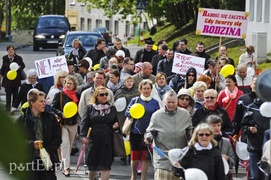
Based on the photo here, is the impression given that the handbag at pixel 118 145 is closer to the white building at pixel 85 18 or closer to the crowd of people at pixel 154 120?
the crowd of people at pixel 154 120

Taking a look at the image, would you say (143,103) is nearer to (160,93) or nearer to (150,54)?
(160,93)

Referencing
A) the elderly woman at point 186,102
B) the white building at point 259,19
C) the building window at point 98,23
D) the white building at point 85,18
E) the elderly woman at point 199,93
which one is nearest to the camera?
the elderly woman at point 186,102

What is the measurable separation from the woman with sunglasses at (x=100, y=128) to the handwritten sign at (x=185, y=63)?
244 inches

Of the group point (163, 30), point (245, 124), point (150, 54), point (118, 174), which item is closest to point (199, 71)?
point (150, 54)

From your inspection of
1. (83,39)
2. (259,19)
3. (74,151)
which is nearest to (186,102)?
(74,151)

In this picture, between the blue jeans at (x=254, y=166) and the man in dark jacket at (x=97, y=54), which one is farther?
the man in dark jacket at (x=97, y=54)

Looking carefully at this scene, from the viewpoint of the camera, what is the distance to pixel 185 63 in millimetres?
17297

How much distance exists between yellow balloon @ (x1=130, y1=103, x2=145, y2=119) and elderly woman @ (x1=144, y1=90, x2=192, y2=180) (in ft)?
5.65

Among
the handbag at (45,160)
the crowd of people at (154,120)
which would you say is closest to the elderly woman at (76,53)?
the crowd of people at (154,120)

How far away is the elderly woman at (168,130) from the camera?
980 cm

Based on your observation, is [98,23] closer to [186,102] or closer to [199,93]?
[199,93]

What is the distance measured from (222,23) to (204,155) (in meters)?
8.84

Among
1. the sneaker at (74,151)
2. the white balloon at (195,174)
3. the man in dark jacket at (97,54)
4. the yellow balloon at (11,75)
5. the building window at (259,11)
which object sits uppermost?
the building window at (259,11)

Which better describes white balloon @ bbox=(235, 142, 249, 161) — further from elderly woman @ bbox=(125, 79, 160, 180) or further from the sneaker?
the sneaker
